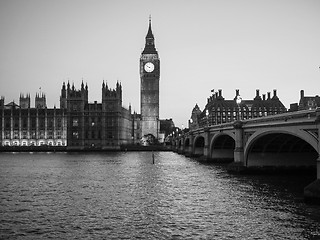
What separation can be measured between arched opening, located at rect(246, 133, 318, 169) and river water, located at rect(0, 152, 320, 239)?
547 cm

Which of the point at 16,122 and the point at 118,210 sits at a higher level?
the point at 16,122

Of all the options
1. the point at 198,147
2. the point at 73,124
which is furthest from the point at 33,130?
the point at 198,147

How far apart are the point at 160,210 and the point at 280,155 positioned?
28.1 metres

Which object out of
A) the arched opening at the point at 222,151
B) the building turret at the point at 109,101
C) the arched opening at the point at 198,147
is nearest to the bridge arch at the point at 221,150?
the arched opening at the point at 222,151

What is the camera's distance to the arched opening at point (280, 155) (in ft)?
168

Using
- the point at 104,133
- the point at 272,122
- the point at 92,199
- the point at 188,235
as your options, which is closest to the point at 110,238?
the point at 188,235

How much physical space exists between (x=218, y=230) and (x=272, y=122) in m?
22.0

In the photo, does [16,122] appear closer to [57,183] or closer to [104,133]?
[104,133]

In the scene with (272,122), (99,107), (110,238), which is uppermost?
(99,107)

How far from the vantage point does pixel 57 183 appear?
47.2 m

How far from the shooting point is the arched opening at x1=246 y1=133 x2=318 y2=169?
51.2m

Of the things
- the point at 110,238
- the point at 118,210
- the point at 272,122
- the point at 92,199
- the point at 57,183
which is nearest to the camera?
the point at 110,238

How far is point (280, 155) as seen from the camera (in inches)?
2077

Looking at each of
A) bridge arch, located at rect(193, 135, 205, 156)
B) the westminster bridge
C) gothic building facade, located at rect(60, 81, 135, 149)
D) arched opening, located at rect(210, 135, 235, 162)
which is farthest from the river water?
gothic building facade, located at rect(60, 81, 135, 149)
